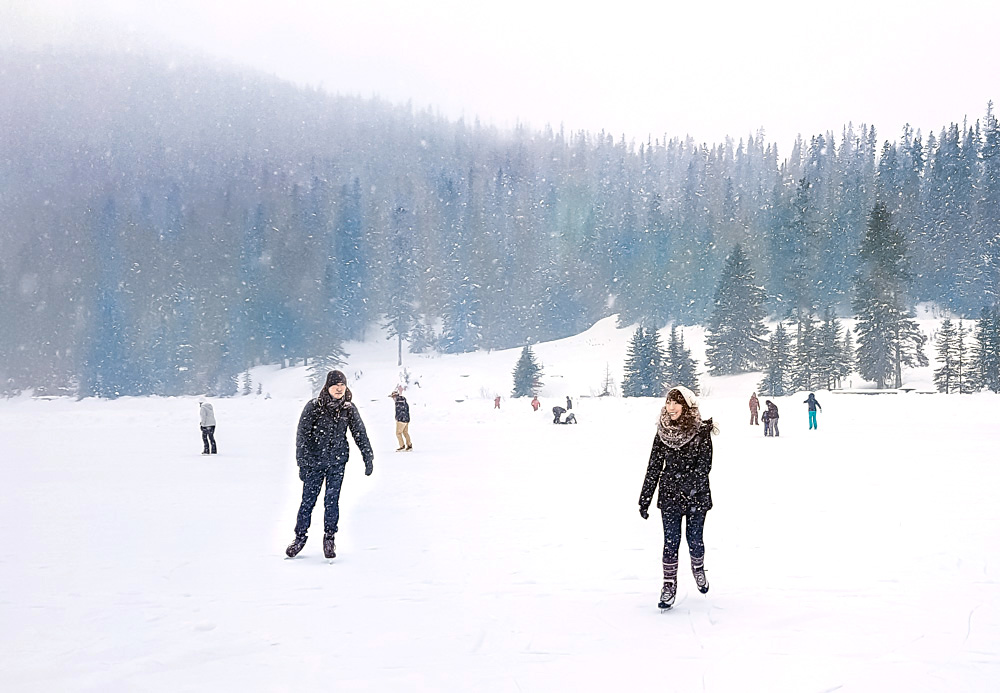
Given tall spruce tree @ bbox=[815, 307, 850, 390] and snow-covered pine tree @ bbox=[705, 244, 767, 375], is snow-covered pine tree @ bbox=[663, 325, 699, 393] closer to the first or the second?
snow-covered pine tree @ bbox=[705, 244, 767, 375]

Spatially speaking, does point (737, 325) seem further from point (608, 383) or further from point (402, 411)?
point (402, 411)

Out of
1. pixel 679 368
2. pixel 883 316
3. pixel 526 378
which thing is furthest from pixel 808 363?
pixel 526 378

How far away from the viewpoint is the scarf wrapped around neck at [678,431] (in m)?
6.15

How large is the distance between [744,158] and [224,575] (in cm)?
A: 16778

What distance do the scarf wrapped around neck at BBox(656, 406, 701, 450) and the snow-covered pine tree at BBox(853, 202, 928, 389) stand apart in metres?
51.4

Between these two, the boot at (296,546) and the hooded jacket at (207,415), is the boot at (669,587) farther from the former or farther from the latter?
the hooded jacket at (207,415)

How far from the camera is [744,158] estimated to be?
529 ft

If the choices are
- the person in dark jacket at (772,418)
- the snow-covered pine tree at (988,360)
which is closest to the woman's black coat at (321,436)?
the person in dark jacket at (772,418)

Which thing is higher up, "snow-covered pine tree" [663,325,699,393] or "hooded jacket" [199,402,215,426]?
"snow-covered pine tree" [663,325,699,393]

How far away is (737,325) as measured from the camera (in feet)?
209

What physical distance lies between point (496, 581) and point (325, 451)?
2171 millimetres

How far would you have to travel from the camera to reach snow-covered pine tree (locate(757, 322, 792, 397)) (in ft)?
173

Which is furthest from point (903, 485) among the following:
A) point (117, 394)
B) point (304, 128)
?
point (304, 128)

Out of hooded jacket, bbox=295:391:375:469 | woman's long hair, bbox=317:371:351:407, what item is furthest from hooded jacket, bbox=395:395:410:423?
hooded jacket, bbox=295:391:375:469
